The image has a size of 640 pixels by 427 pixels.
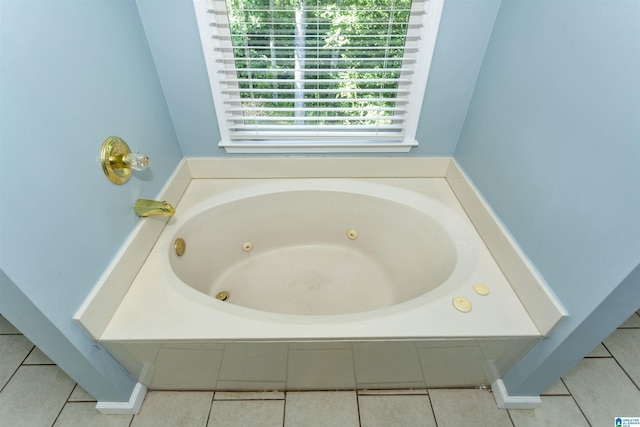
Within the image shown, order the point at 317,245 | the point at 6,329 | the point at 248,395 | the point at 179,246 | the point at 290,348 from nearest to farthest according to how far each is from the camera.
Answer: the point at 290,348
the point at 248,395
the point at 179,246
the point at 6,329
the point at 317,245

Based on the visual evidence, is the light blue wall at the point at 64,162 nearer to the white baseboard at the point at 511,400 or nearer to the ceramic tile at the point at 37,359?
the ceramic tile at the point at 37,359

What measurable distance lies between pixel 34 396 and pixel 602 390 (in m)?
2.26

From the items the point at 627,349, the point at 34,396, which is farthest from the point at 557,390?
the point at 34,396

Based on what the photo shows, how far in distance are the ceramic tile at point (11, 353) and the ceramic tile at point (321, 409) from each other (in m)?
1.17

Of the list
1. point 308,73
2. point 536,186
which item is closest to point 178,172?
point 308,73

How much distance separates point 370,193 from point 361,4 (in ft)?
2.62

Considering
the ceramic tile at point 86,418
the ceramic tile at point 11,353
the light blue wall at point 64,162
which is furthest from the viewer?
the ceramic tile at point 11,353

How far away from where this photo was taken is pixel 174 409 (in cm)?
116

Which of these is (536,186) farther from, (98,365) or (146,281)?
(98,365)

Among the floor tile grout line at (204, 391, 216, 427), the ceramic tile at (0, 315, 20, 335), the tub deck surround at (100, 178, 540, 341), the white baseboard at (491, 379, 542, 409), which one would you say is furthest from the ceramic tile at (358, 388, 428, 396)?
the ceramic tile at (0, 315, 20, 335)

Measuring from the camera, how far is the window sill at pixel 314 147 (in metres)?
1.48

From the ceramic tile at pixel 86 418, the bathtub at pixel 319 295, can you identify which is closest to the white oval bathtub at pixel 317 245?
the bathtub at pixel 319 295

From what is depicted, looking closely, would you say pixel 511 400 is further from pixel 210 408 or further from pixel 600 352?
pixel 210 408

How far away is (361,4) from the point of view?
1178 mm
